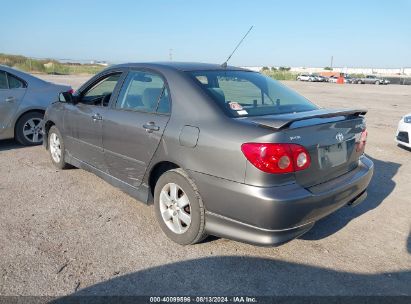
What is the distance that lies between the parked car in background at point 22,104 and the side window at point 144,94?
357 cm

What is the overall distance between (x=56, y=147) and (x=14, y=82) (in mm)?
2166

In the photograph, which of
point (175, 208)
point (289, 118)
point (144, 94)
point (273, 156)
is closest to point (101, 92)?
point (144, 94)

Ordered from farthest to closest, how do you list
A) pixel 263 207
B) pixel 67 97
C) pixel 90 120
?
pixel 67 97 < pixel 90 120 < pixel 263 207

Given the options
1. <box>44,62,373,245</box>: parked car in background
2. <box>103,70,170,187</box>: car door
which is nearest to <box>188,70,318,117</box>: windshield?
<box>44,62,373,245</box>: parked car in background

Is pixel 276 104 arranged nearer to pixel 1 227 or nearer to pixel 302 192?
pixel 302 192

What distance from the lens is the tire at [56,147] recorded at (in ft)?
17.3

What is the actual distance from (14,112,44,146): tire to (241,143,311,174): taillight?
215 inches

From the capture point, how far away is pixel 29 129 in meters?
6.96

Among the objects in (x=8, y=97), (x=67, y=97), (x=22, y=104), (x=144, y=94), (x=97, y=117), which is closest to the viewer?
(x=144, y=94)

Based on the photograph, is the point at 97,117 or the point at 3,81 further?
the point at 3,81

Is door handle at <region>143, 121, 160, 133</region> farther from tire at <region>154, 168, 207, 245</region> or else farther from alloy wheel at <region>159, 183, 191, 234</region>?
alloy wheel at <region>159, 183, 191, 234</region>

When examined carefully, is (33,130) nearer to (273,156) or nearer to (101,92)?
(101,92)

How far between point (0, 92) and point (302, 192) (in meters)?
5.92

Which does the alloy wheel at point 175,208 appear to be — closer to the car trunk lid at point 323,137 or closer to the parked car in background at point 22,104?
the car trunk lid at point 323,137
